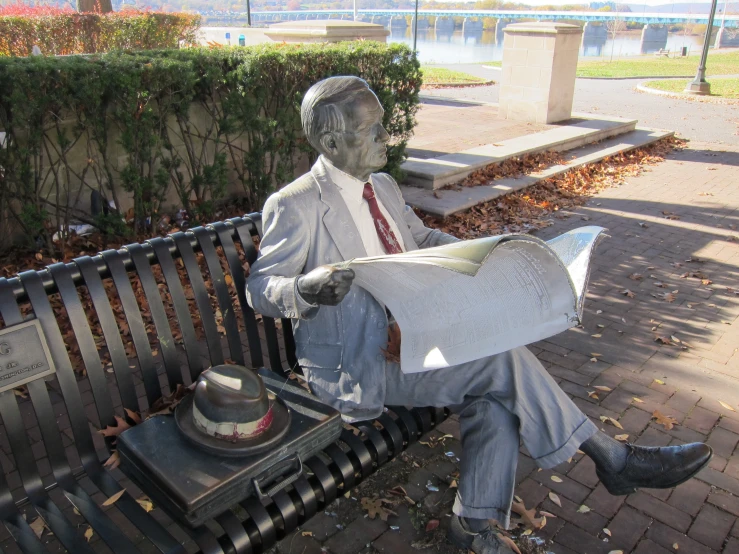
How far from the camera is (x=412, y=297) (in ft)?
6.85

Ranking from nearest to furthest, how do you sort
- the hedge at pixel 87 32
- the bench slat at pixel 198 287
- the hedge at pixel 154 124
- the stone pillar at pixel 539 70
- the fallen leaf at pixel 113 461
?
the fallen leaf at pixel 113 461, the bench slat at pixel 198 287, the hedge at pixel 154 124, the stone pillar at pixel 539 70, the hedge at pixel 87 32

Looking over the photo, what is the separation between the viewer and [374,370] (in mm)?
2338

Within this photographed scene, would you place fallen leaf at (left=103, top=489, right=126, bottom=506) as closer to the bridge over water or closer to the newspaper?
the newspaper

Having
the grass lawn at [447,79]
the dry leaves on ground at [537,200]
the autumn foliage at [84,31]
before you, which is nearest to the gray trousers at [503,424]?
the dry leaves on ground at [537,200]

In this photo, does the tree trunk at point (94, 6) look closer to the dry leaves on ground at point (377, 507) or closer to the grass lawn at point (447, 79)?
the grass lawn at point (447, 79)

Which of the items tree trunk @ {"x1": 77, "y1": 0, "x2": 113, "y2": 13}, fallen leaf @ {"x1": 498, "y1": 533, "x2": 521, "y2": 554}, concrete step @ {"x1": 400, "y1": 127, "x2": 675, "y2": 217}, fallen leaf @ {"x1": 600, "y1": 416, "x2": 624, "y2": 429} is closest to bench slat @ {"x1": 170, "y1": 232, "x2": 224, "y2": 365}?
fallen leaf @ {"x1": 498, "y1": 533, "x2": 521, "y2": 554}

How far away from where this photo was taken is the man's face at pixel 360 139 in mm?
2260

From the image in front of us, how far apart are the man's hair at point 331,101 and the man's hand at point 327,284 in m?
0.60

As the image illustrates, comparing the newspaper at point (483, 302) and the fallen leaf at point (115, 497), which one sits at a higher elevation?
the newspaper at point (483, 302)

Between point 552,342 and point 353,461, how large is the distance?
2423 millimetres

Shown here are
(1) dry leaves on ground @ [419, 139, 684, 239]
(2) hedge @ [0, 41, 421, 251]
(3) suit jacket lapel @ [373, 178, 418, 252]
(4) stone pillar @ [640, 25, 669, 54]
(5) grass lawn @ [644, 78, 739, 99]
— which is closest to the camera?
(3) suit jacket lapel @ [373, 178, 418, 252]

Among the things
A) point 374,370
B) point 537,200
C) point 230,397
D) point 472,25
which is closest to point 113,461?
point 230,397

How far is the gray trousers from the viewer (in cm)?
227

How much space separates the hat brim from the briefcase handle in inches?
3.3
